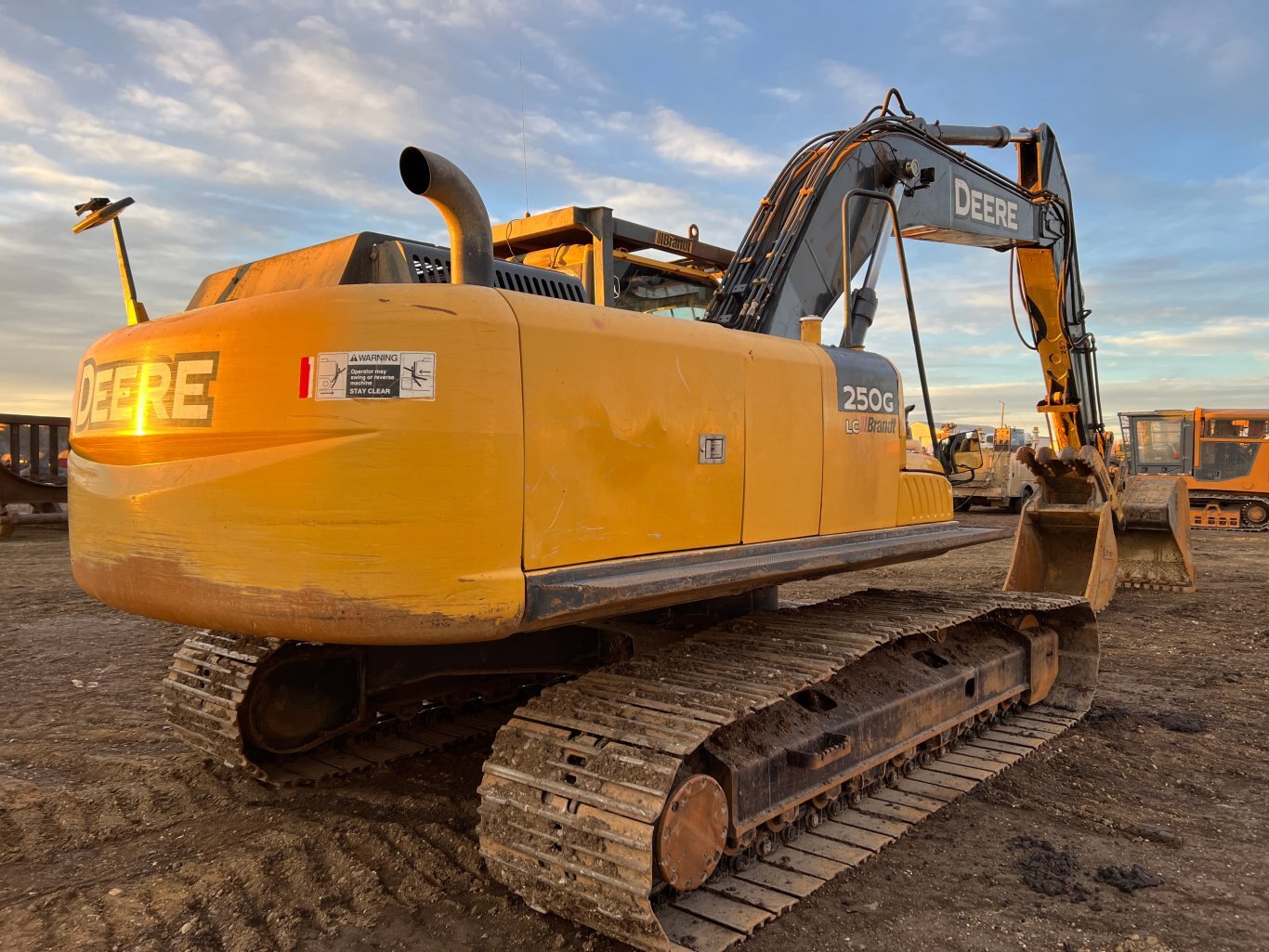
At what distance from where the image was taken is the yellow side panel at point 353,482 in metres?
2.48

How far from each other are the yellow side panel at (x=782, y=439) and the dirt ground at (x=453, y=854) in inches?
52.1

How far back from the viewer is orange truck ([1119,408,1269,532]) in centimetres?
1872

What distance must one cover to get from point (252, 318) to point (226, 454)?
0.39 metres

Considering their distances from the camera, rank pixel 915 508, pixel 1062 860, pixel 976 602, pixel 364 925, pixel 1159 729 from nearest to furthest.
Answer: pixel 364 925
pixel 1062 860
pixel 915 508
pixel 976 602
pixel 1159 729

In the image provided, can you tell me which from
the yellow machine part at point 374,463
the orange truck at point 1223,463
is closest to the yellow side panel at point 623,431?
the yellow machine part at point 374,463

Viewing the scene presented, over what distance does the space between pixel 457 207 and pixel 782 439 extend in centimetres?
151

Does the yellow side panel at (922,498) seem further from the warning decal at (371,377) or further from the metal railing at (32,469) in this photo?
the metal railing at (32,469)

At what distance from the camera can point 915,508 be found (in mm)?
4477

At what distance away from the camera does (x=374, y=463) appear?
8.13 feet

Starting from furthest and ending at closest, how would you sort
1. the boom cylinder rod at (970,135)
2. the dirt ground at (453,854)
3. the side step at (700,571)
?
the boom cylinder rod at (970,135)
the dirt ground at (453,854)
the side step at (700,571)

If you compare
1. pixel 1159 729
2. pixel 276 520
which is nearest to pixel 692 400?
pixel 276 520

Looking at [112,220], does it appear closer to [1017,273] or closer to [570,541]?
[570,541]

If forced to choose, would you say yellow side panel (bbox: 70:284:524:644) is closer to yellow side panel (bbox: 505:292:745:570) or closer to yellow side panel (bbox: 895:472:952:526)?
yellow side panel (bbox: 505:292:745:570)

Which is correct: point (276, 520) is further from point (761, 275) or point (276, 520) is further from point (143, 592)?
point (761, 275)
